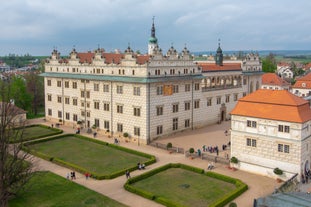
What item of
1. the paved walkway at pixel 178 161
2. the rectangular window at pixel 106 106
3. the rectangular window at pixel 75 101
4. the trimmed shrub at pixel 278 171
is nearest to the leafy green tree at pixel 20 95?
the rectangular window at pixel 75 101

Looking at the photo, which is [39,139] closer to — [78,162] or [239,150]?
[78,162]

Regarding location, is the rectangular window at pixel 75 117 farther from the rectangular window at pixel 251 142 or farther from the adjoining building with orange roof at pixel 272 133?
the rectangular window at pixel 251 142

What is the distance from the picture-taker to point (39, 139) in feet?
164

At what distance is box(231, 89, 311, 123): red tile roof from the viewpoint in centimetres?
3272

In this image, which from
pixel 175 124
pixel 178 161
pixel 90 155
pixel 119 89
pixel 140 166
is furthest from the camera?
pixel 175 124

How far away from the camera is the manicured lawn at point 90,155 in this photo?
3794 centimetres

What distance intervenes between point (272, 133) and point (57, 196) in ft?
73.7

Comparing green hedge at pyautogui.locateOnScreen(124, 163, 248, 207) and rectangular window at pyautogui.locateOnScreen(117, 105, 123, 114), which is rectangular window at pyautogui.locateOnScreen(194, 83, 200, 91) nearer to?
rectangular window at pyautogui.locateOnScreen(117, 105, 123, 114)

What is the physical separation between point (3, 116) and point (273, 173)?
89.2 feet

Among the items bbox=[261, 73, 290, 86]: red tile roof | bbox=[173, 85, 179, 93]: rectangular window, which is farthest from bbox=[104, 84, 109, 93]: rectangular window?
bbox=[261, 73, 290, 86]: red tile roof

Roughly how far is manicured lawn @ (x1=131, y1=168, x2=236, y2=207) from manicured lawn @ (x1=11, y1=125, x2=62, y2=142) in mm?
24920

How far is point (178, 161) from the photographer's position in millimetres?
40094

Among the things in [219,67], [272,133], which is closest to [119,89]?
[219,67]

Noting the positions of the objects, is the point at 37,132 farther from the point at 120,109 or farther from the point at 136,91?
the point at 136,91
